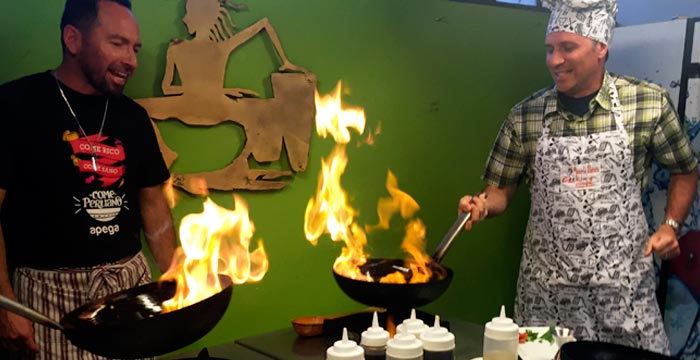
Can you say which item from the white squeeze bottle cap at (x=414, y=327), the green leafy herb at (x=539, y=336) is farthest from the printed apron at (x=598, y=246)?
the white squeeze bottle cap at (x=414, y=327)

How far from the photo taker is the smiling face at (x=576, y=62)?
9.20ft

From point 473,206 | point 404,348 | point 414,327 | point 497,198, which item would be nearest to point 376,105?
point 497,198

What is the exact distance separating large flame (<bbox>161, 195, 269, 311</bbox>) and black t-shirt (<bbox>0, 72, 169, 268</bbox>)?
0.27m

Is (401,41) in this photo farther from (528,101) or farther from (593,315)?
(593,315)

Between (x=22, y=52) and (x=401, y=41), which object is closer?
(x=22, y=52)

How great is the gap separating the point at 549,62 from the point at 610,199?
65 cm

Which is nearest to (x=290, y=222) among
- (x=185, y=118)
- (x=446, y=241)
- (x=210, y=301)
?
(x=185, y=118)

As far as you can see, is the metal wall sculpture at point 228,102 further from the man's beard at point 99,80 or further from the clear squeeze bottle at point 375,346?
the clear squeeze bottle at point 375,346

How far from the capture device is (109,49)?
2.06 metres

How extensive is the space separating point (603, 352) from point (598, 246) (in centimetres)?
125

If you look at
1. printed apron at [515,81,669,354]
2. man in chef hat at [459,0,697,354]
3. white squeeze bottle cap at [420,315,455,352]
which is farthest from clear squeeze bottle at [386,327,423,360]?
printed apron at [515,81,669,354]

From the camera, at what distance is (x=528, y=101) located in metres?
3.03

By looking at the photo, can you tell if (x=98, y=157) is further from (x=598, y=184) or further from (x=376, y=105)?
(x=598, y=184)

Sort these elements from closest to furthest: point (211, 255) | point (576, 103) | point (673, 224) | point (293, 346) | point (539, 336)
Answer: point (211, 255), point (539, 336), point (293, 346), point (673, 224), point (576, 103)
